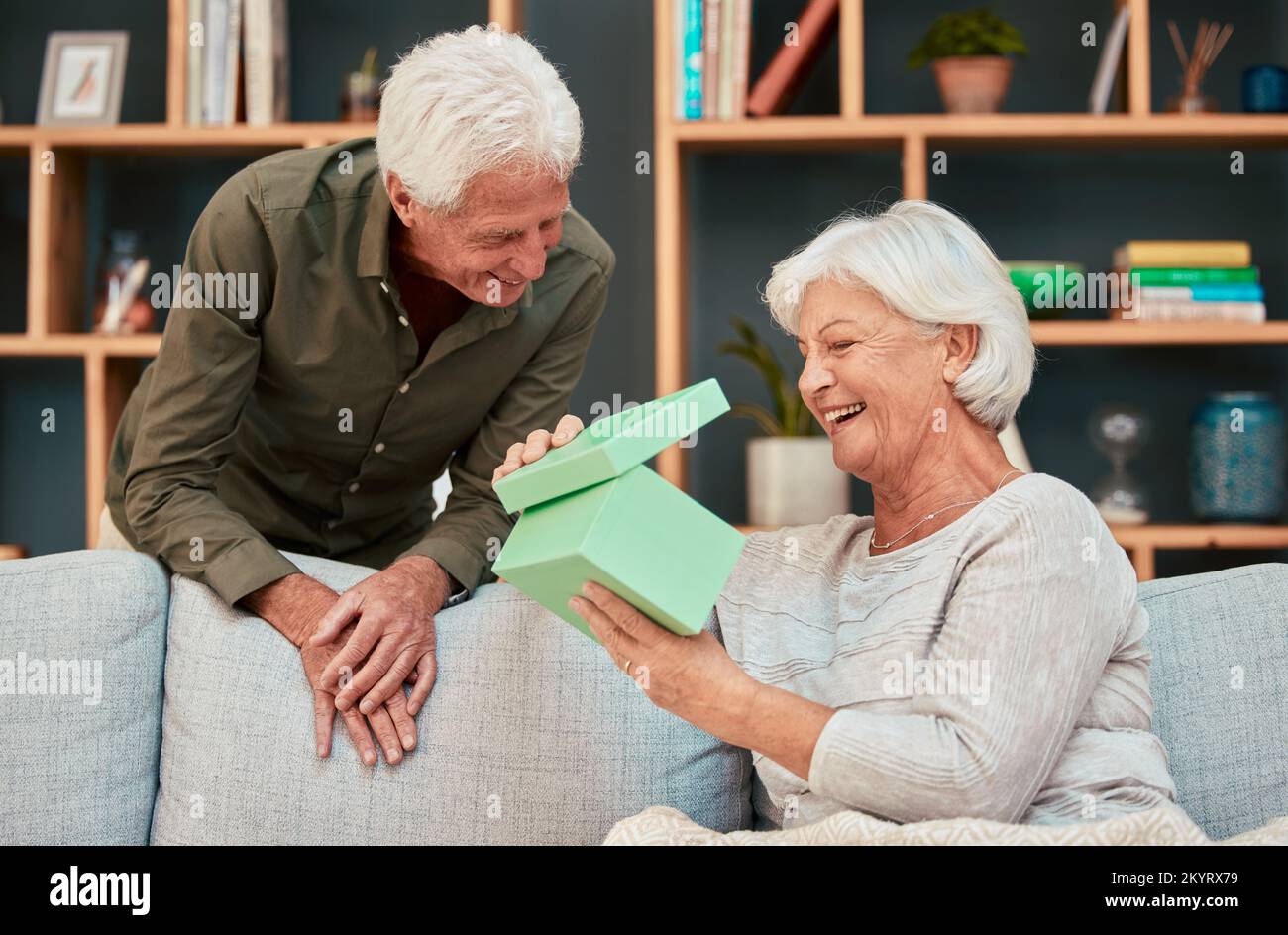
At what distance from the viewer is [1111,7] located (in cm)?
309

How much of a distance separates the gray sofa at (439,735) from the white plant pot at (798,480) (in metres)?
1.28

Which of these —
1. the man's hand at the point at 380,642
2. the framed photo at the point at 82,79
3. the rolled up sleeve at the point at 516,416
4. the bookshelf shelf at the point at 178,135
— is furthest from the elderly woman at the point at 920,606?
the framed photo at the point at 82,79

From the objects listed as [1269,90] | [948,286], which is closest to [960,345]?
[948,286]

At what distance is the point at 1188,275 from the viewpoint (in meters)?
2.86

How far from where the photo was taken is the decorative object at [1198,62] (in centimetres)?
290

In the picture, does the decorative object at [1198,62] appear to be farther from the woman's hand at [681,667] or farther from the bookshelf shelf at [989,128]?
the woman's hand at [681,667]

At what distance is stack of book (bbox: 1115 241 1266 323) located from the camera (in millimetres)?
2855

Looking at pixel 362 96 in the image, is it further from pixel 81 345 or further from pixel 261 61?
pixel 81 345

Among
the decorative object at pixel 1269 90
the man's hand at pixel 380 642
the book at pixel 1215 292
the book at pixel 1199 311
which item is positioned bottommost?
the man's hand at pixel 380 642

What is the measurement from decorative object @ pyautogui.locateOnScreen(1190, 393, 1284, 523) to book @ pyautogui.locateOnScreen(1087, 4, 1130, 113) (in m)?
0.71

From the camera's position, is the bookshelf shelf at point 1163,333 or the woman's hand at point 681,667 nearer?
the woman's hand at point 681,667

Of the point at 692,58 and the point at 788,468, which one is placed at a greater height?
the point at 692,58

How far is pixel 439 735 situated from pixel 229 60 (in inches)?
78.5
